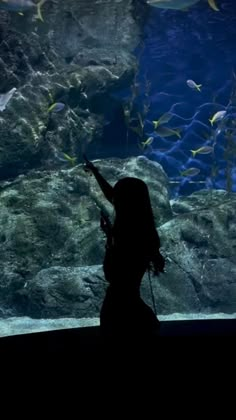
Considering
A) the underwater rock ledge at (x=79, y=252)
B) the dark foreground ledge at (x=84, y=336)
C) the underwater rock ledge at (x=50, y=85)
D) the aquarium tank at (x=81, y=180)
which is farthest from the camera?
the underwater rock ledge at (x=50, y=85)

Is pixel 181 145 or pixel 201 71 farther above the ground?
pixel 201 71

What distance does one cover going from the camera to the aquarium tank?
24.0 ft

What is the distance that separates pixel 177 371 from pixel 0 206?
6599mm

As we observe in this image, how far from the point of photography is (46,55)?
12.8 m

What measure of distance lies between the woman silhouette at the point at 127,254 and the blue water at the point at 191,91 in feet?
29.0

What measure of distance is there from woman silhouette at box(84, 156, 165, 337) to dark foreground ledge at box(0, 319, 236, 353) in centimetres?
41

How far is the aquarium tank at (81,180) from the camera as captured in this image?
7.33 m

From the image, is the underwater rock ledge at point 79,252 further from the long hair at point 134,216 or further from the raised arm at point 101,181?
the raised arm at point 101,181

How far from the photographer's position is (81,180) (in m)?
9.22

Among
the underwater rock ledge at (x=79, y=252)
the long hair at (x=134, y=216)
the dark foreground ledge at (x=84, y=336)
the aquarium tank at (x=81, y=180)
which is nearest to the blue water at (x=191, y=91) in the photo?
the aquarium tank at (x=81, y=180)

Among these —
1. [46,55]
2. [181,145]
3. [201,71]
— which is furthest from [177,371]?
[201,71]

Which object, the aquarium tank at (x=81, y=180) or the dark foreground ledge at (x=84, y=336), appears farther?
the aquarium tank at (x=81, y=180)

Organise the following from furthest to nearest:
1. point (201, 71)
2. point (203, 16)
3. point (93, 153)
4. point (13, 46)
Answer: point (201, 71)
point (203, 16)
point (93, 153)
point (13, 46)

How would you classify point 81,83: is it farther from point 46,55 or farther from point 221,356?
point 221,356
